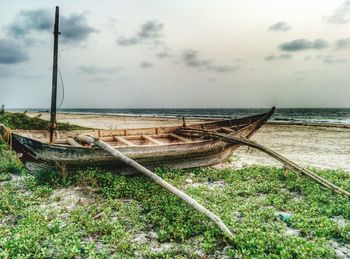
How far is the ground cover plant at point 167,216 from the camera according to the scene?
464cm

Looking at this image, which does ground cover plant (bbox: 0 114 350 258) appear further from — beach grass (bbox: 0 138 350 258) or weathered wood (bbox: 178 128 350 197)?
weathered wood (bbox: 178 128 350 197)

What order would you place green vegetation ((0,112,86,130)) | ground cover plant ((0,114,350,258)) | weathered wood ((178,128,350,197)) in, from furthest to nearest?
1. green vegetation ((0,112,86,130))
2. weathered wood ((178,128,350,197))
3. ground cover plant ((0,114,350,258))

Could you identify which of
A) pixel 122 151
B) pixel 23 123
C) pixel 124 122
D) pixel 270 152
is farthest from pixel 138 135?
pixel 124 122

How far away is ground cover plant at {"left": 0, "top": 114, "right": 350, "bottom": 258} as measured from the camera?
464 cm

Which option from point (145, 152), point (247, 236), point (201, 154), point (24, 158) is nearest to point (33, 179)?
point (24, 158)

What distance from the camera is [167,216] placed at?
580 cm

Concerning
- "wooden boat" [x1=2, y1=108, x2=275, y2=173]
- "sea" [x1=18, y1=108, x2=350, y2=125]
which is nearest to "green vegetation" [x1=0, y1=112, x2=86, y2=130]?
"wooden boat" [x1=2, y1=108, x2=275, y2=173]

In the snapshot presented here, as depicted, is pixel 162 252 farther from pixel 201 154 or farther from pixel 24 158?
pixel 24 158

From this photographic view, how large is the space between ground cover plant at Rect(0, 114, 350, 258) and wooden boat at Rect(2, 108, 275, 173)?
35 centimetres

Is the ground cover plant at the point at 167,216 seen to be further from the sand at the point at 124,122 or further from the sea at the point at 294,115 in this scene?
the sea at the point at 294,115

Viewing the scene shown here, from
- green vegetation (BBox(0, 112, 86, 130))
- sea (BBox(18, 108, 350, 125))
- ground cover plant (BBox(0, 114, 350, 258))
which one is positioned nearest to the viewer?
ground cover plant (BBox(0, 114, 350, 258))

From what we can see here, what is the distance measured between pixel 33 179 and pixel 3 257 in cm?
430

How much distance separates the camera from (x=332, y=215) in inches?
243

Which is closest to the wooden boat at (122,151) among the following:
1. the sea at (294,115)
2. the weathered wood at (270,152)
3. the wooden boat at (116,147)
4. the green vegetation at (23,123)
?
the wooden boat at (116,147)
